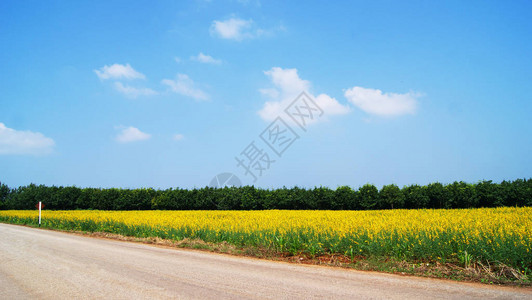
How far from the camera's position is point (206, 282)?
20.0 feet

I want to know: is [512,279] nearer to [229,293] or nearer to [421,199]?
[229,293]

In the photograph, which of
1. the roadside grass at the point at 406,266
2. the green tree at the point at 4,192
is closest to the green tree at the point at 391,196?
the roadside grass at the point at 406,266

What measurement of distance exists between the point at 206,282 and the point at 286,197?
35.7m

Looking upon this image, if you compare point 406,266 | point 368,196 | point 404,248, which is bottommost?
point 406,266

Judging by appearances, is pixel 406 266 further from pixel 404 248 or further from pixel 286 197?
pixel 286 197

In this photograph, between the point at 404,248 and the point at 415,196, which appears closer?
the point at 404,248

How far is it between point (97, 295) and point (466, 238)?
28.4 feet

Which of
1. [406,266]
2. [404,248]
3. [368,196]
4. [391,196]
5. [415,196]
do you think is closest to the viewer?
[406,266]

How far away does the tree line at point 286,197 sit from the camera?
1328 inches

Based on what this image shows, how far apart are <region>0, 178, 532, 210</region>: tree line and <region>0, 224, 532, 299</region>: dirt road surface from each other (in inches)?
1240

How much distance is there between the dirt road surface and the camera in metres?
5.32

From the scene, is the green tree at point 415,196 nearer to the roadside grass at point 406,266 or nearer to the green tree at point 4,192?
the roadside grass at point 406,266

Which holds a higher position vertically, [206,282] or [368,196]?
[368,196]

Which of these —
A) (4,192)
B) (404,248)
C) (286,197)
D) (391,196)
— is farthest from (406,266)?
(4,192)
